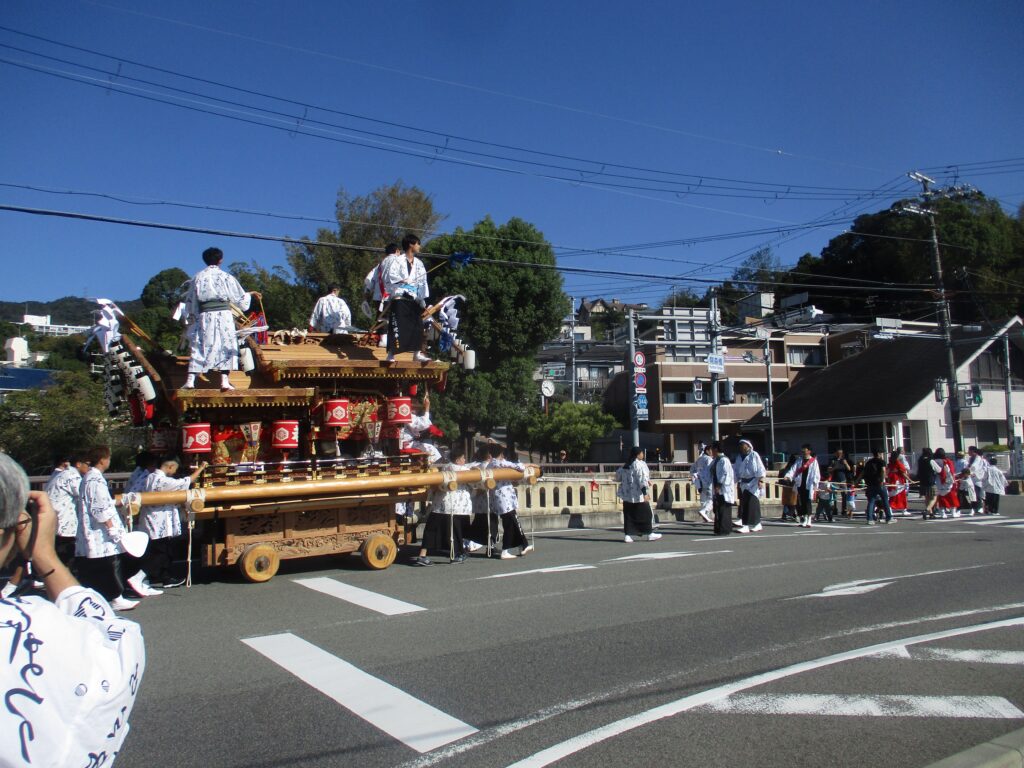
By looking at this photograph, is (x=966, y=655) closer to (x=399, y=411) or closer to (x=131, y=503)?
(x=399, y=411)

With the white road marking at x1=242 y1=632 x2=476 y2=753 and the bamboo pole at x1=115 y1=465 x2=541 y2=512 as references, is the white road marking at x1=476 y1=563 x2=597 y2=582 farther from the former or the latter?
the white road marking at x1=242 y1=632 x2=476 y2=753

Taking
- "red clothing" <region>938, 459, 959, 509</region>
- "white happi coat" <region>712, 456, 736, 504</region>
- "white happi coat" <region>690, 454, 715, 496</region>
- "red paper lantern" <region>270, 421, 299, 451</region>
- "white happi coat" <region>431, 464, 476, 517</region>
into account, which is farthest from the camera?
"red clothing" <region>938, 459, 959, 509</region>

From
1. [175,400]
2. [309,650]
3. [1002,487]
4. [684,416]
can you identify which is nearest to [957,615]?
[309,650]

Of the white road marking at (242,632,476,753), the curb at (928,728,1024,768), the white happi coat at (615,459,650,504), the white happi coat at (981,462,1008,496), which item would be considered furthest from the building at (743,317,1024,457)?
the white road marking at (242,632,476,753)

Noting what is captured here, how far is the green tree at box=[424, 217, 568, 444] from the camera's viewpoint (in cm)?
3269

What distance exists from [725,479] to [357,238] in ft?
53.3

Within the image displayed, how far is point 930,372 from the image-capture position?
37.2 metres

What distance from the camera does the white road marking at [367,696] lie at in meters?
4.86

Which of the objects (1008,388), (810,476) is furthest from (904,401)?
(810,476)

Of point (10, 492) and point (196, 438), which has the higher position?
point (196, 438)

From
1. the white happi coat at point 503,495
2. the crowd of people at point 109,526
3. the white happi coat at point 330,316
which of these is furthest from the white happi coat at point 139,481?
the white happi coat at point 503,495

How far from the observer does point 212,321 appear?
10062mm

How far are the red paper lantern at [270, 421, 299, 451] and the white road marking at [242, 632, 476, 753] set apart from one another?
3.80 metres

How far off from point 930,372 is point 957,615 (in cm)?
3267
